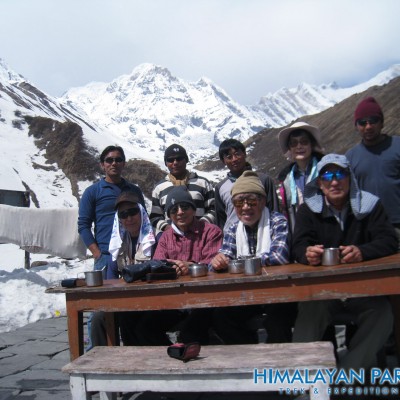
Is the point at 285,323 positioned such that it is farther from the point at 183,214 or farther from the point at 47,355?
the point at 47,355

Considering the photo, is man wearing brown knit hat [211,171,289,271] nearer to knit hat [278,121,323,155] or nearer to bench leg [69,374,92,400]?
knit hat [278,121,323,155]

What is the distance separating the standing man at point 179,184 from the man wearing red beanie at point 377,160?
4.69 ft

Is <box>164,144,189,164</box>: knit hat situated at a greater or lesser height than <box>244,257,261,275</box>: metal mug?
greater

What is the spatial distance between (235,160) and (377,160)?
123cm

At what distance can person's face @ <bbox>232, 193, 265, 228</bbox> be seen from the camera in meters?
3.72

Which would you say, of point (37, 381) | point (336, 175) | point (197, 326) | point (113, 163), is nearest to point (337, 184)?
point (336, 175)

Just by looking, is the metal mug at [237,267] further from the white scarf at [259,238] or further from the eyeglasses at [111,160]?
the eyeglasses at [111,160]

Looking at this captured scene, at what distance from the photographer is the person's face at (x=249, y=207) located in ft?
12.2

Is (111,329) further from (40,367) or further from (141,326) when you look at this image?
(40,367)

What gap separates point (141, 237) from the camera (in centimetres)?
424

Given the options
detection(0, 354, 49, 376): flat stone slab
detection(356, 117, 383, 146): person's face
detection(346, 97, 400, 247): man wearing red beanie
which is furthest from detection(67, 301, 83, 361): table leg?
detection(356, 117, 383, 146): person's face

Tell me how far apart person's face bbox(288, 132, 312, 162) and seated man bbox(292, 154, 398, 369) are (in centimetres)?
67

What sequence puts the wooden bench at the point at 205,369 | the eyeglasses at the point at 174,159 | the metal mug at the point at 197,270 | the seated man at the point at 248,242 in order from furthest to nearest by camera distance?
the eyeglasses at the point at 174,159, the seated man at the point at 248,242, the metal mug at the point at 197,270, the wooden bench at the point at 205,369

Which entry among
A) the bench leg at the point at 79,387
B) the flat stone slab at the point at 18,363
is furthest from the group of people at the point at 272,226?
the flat stone slab at the point at 18,363
